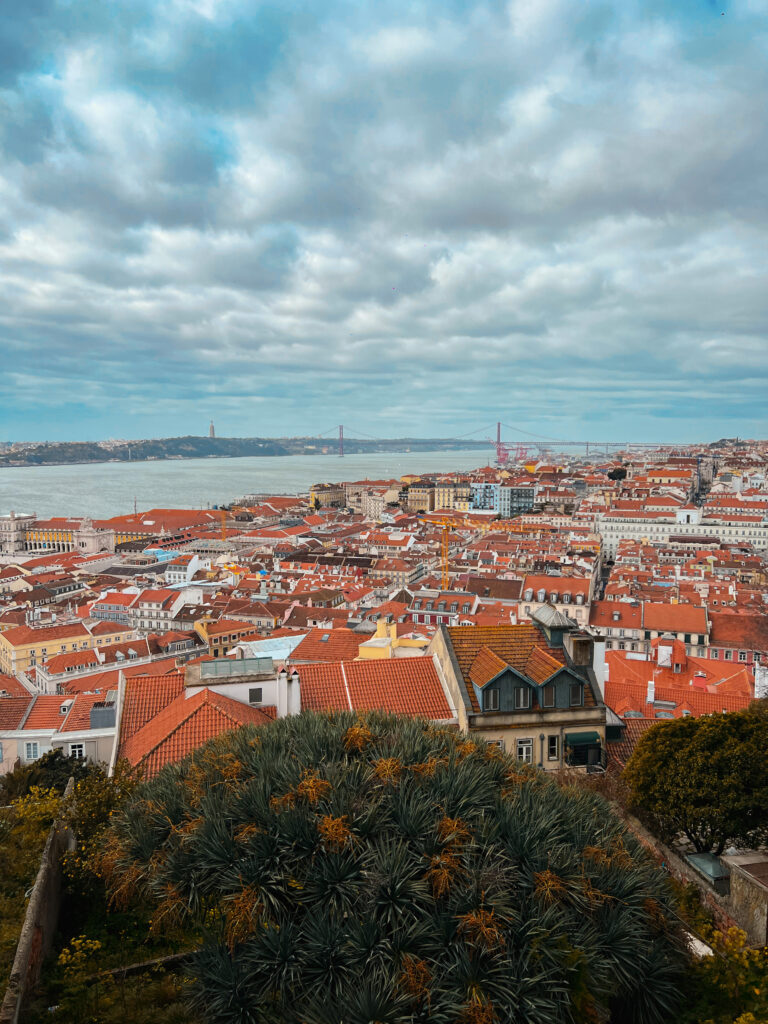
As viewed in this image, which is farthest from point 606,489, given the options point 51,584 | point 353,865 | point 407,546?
point 353,865

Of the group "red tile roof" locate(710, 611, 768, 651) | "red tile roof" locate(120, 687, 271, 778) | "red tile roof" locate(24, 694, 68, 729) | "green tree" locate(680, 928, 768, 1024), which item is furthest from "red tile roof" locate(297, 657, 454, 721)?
"red tile roof" locate(710, 611, 768, 651)

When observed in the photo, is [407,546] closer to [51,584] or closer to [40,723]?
[51,584]

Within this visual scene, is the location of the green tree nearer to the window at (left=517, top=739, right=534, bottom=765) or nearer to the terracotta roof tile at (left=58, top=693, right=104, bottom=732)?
the window at (left=517, top=739, right=534, bottom=765)

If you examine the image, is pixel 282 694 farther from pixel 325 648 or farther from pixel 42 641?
pixel 42 641

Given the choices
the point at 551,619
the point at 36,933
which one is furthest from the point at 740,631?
the point at 36,933

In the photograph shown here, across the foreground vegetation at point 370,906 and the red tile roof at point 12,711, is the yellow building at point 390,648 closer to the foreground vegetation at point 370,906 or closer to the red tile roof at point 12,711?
the foreground vegetation at point 370,906

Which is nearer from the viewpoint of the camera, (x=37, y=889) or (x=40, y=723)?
(x=37, y=889)

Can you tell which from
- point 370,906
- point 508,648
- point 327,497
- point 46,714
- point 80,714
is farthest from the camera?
point 327,497
